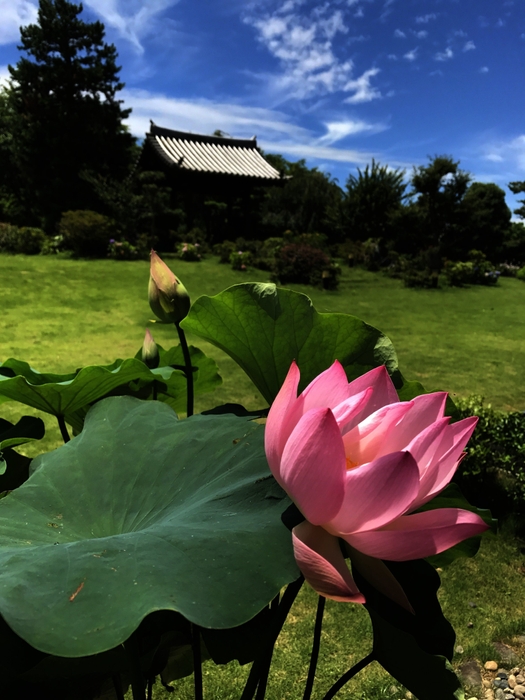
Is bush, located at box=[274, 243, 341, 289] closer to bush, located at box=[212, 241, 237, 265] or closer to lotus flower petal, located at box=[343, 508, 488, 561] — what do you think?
bush, located at box=[212, 241, 237, 265]

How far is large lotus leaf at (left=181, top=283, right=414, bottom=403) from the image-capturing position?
616 millimetres

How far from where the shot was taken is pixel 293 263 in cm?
785

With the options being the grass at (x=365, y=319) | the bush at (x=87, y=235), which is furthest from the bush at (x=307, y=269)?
the bush at (x=87, y=235)

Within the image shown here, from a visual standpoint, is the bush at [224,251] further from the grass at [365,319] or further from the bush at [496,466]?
the bush at [496,466]

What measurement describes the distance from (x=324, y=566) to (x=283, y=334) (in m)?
0.37

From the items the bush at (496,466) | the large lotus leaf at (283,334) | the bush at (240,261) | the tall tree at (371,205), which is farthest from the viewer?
the tall tree at (371,205)

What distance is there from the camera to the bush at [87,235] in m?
8.47

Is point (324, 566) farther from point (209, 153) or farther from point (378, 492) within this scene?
point (209, 153)

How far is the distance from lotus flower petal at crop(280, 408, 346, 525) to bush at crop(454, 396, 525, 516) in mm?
2236

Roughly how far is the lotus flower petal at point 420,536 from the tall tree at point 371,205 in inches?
588

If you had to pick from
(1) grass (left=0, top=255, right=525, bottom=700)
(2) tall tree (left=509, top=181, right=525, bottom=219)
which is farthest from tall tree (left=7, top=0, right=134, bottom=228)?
(2) tall tree (left=509, top=181, right=525, bottom=219)

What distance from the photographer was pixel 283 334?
64 centimetres

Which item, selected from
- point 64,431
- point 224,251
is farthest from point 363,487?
point 224,251

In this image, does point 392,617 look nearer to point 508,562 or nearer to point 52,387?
point 52,387
